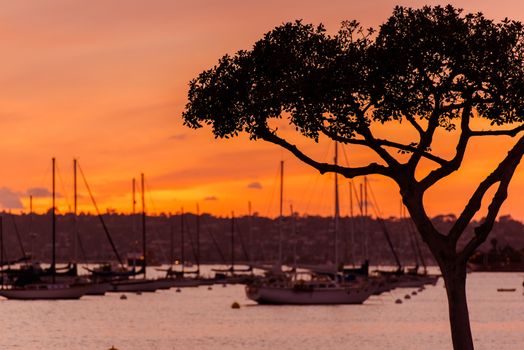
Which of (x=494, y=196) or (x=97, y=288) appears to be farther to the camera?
(x=97, y=288)

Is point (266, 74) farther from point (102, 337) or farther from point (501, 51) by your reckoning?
point (102, 337)

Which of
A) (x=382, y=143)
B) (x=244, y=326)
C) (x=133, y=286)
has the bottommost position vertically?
(x=244, y=326)

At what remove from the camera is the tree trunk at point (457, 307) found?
113 feet

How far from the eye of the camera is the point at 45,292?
5846 inches

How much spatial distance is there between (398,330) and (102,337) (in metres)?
27.0

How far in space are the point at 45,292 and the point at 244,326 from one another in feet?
128

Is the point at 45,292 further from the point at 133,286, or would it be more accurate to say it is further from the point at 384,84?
the point at 384,84

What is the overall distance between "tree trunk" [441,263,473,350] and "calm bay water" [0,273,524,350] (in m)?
58.0

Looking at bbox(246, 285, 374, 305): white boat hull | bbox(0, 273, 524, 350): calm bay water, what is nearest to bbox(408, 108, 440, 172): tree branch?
bbox(0, 273, 524, 350): calm bay water

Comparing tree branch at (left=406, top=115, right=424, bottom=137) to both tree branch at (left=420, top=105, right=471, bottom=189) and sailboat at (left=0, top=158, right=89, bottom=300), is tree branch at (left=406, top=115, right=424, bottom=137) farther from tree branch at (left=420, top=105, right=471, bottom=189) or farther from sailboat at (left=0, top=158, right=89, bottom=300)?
sailboat at (left=0, top=158, right=89, bottom=300)

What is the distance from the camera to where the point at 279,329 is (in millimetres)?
112125

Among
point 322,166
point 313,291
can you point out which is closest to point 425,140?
point 322,166

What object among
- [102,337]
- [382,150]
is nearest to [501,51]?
[382,150]

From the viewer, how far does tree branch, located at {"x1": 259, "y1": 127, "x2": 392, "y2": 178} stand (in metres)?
35.8
